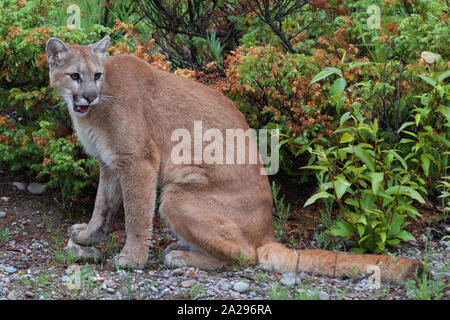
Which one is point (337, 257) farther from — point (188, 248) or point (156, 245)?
point (156, 245)

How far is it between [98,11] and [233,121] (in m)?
3.20

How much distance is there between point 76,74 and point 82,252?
1556 millimetres

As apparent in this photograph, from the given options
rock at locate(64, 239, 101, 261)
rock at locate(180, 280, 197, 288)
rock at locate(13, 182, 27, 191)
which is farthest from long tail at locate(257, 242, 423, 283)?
rock at locate(13, 182, 27, 191)

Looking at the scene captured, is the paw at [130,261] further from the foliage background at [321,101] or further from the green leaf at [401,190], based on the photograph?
the green leaf at [401,190]

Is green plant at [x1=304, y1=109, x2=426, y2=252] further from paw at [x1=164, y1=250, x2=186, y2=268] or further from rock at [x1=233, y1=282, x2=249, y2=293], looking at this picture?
paw at [x1=164, y1=250, x2=186, y2=268]

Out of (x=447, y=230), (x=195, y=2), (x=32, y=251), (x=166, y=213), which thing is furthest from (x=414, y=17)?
(x=32, y=251)

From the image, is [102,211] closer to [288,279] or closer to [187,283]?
[187,283]

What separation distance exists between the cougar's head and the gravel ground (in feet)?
4.38

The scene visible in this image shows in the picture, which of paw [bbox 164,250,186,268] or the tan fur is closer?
the tan fur

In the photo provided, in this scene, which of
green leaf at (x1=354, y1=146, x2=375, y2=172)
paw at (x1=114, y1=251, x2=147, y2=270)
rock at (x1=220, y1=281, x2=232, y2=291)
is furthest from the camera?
paw at (x1=114, y1=251, x2=147, y2=270)

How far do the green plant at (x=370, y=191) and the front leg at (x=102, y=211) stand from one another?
1.85m

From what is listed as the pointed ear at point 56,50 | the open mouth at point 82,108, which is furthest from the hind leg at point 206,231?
the pointed ear at point 56,50

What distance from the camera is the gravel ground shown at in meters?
3.99

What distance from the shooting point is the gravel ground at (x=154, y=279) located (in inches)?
157
